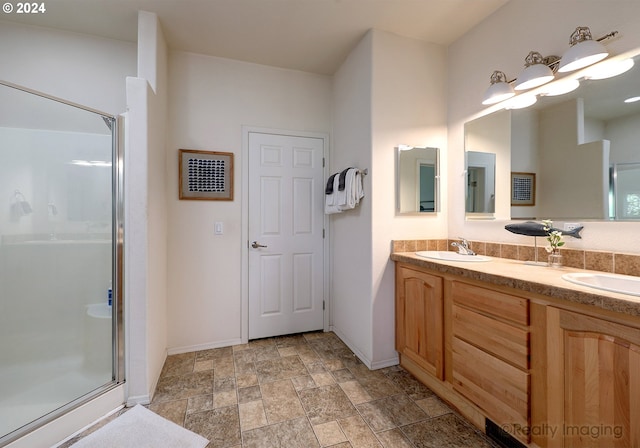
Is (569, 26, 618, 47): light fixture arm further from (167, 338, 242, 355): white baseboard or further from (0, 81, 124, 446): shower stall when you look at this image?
(167, 338, 242, 355): white baseboard

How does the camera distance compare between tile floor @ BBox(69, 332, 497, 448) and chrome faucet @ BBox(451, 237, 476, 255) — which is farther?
chrome faucet @ BBox(451, 237, 476, 255)

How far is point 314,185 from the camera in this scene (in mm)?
2818

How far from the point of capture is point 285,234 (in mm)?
2727

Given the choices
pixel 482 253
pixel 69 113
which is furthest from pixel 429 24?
pixel 69 113

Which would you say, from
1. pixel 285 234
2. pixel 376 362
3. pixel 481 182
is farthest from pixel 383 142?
pixel 376 362

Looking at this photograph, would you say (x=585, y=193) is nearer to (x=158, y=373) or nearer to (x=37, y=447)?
(x=158, y=373)

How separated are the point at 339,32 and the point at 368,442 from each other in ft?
8.99

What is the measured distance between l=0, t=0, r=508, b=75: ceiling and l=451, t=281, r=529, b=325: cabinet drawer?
1.88m

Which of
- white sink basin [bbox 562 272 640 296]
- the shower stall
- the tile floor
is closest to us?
white sink basin [bbox 562 272 640 296]

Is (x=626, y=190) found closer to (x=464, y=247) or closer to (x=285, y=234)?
(x=464, y=247)

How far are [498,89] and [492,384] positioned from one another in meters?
1.77

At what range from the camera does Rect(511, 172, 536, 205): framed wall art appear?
1735 millimetres

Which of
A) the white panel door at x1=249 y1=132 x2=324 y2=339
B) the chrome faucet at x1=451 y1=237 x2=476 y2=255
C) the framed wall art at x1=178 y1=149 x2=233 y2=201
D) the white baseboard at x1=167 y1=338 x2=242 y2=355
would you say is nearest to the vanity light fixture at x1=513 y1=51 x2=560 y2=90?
the chrome faucet at x1=451 y1=237 x2=476 y2=255

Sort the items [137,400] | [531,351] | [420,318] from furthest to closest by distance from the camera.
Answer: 1. [420,318]
2. [137,400]
3. [531,351]
